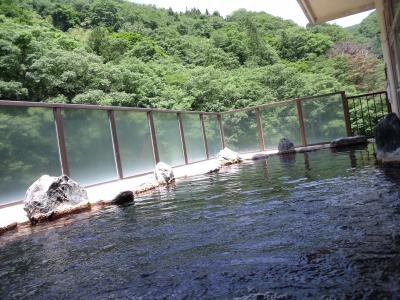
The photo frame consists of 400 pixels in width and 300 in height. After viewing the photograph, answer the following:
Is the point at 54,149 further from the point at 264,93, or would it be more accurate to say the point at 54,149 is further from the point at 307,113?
the point at 264,93

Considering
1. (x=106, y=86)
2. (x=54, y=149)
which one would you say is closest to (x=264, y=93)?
(x=106, y=86)

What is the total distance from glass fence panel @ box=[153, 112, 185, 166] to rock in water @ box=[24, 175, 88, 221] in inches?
180

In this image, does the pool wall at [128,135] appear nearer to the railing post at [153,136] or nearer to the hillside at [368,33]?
the railing post at [153,136]

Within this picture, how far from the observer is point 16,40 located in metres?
19.8

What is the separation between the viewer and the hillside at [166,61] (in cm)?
1981

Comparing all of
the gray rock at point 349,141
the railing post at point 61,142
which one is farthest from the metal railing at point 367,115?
the railing post at point 61,142

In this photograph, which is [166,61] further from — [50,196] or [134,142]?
[50,196]

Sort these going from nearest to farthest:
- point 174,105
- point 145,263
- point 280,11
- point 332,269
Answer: point 332,269 < point 145,263 < point 174,105 < point 280,11

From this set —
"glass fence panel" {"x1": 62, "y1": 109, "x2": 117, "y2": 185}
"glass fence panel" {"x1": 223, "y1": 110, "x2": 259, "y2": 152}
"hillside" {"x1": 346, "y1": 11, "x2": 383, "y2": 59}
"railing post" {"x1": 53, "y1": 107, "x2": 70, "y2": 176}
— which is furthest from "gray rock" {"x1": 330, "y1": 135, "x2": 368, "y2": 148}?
"hillside" {"x1": 346, "y1": 11, "x2": 383, "y2": 59}

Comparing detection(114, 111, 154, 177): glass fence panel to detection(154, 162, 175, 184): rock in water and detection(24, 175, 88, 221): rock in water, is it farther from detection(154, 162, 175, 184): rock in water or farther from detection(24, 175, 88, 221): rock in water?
detection(24, 175, 88, 221): rock in water

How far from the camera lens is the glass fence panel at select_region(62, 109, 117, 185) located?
7148mm

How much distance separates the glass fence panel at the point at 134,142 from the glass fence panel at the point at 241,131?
5580 millimetres

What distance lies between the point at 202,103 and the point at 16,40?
11248mm

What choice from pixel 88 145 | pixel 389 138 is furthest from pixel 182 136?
pixel 389 138
